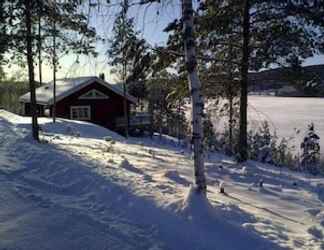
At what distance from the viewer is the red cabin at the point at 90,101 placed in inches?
1320

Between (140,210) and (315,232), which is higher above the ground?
(140,210)

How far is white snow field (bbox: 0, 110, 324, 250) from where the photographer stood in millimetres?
5020

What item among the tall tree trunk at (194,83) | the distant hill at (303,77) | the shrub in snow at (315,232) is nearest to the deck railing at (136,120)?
the distant hill at (303,77)

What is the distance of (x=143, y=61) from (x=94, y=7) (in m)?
2.46

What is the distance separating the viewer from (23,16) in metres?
12.9

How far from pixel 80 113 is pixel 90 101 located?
4.46 feet

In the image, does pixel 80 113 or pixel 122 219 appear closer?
pixel 122 219

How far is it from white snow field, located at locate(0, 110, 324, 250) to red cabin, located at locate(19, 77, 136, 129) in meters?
24.3

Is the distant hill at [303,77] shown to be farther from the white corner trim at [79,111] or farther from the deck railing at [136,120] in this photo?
the white corner trim at [79,111]

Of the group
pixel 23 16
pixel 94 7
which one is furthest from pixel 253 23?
pixel 94 7

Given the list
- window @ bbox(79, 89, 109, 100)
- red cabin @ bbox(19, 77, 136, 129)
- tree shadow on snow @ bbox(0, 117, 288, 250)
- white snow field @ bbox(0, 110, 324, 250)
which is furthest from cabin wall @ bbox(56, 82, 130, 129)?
tree shadow on snow @ bbox(0, 117, 288, 250)

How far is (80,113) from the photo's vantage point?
113 ft

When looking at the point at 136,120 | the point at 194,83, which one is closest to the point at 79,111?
the point at 136,120

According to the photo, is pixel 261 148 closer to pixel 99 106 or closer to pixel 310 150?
pixel 310 150
